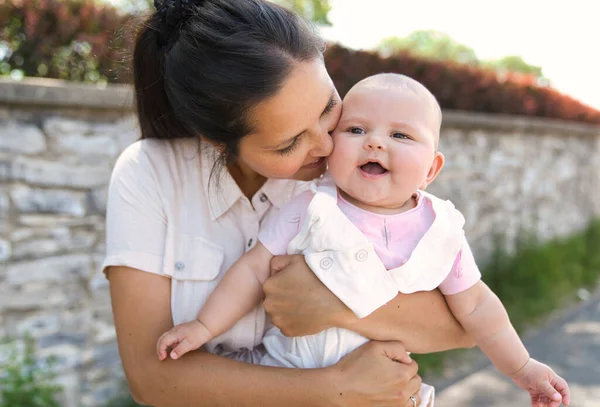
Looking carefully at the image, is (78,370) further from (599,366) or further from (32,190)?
(599,366)

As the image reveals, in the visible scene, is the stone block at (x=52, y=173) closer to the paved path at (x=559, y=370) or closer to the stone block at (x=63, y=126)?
the stone block at (x=63, y=126)

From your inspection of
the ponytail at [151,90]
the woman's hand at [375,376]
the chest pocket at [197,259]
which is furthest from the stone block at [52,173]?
the woman's hand at [375,376]

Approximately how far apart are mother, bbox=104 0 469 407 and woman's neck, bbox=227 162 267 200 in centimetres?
10

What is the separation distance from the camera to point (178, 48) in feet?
5.35

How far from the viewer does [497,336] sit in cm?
171

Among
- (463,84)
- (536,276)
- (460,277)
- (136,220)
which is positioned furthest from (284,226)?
(536,276)

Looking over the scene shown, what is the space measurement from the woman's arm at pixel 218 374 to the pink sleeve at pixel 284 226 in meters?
0.30

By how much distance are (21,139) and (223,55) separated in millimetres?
1959

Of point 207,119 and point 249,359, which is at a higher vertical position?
point 207,119

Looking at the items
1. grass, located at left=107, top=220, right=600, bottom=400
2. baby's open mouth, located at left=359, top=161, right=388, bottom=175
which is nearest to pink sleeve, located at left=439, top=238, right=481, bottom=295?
baby's open mouth, located at left=359, top=161, right=388, bottom=175

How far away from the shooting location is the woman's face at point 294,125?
5.26ft

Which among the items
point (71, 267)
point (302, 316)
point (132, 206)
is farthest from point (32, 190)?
point (302, 316)

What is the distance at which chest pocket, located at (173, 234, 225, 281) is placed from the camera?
1.66 meters

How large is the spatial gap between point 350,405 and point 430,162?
2.28 ft
